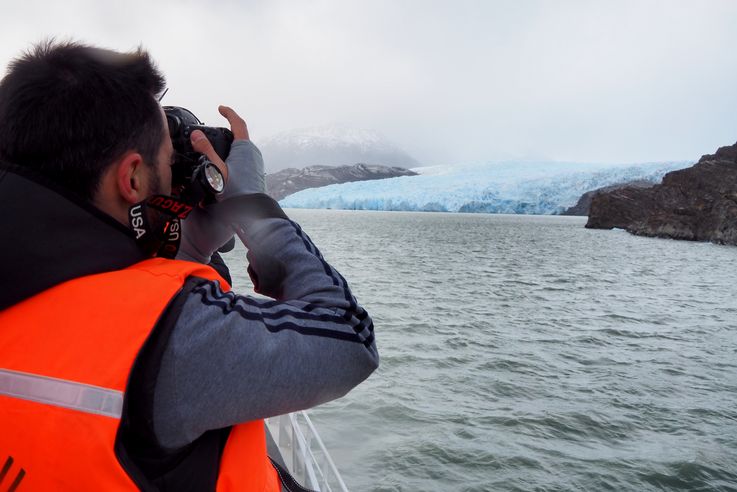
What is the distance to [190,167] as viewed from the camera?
1.07 meters

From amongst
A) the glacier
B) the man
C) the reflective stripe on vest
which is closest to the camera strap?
the man

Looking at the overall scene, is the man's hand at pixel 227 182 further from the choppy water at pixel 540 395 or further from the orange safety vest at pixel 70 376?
the choppy water at pixel 540 395

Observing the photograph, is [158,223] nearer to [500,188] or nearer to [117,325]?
[117,325]

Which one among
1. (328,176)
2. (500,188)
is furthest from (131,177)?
(328,176)

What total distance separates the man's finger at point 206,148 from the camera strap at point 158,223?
0.52 ft

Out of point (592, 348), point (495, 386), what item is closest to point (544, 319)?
point (592, 348)

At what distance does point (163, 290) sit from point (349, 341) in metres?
0.34

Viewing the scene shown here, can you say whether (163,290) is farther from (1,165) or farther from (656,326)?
(656,326)

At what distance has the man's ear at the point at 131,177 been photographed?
0.94 metres

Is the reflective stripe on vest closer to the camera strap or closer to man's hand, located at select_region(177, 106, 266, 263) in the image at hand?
the camera strap

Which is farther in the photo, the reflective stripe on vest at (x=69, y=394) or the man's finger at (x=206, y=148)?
the man's finger at (x=206, y=148)

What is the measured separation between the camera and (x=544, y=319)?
40.3 feet

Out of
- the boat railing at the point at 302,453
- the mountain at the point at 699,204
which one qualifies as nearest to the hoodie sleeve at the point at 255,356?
the boat railing at the point at 302,453

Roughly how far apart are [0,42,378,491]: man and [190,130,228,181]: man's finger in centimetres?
10
